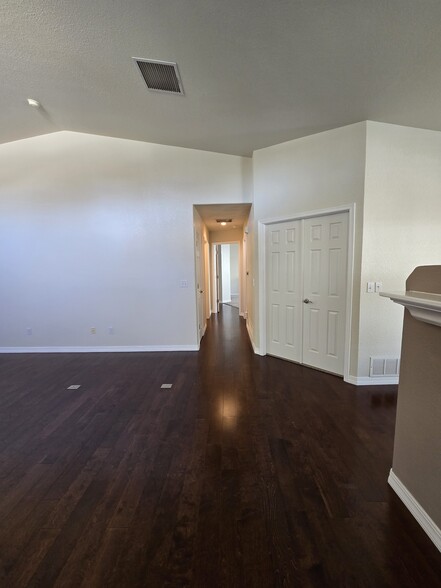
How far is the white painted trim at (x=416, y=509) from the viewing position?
1264mm

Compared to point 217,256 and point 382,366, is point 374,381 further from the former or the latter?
point 217,256

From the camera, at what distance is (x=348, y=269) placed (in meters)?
2.96

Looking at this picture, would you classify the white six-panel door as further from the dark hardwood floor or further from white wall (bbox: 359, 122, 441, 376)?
the dark hardwood floor

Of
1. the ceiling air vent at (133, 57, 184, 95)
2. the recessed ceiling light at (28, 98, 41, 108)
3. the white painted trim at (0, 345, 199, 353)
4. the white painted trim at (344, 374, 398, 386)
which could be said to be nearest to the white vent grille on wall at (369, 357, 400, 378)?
the white painted trim at (344, 374, 398, 386)

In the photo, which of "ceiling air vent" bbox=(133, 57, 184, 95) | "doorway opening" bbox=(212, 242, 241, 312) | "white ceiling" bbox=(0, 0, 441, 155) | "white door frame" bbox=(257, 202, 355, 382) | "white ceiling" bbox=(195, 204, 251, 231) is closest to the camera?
"white ceiling" bbox=(0, 0, 441, 155)

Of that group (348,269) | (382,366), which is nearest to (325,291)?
(348,269)

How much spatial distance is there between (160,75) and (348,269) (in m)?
2.75

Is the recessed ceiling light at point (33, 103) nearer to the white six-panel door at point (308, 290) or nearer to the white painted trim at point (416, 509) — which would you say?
the white six-panel door at point (308, 290)

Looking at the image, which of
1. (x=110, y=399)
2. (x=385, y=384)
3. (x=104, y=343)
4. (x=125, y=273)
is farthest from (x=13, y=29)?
(x=385, y=384)

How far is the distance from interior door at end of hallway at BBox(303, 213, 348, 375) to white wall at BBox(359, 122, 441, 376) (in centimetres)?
24

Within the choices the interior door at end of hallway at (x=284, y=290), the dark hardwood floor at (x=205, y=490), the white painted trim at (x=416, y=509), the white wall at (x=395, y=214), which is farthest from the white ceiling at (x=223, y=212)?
the white painted trim at (x=416, y=509)

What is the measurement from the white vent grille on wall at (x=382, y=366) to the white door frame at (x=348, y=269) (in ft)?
0.86

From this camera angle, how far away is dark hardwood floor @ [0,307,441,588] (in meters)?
1.19

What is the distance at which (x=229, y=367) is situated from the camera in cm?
355
